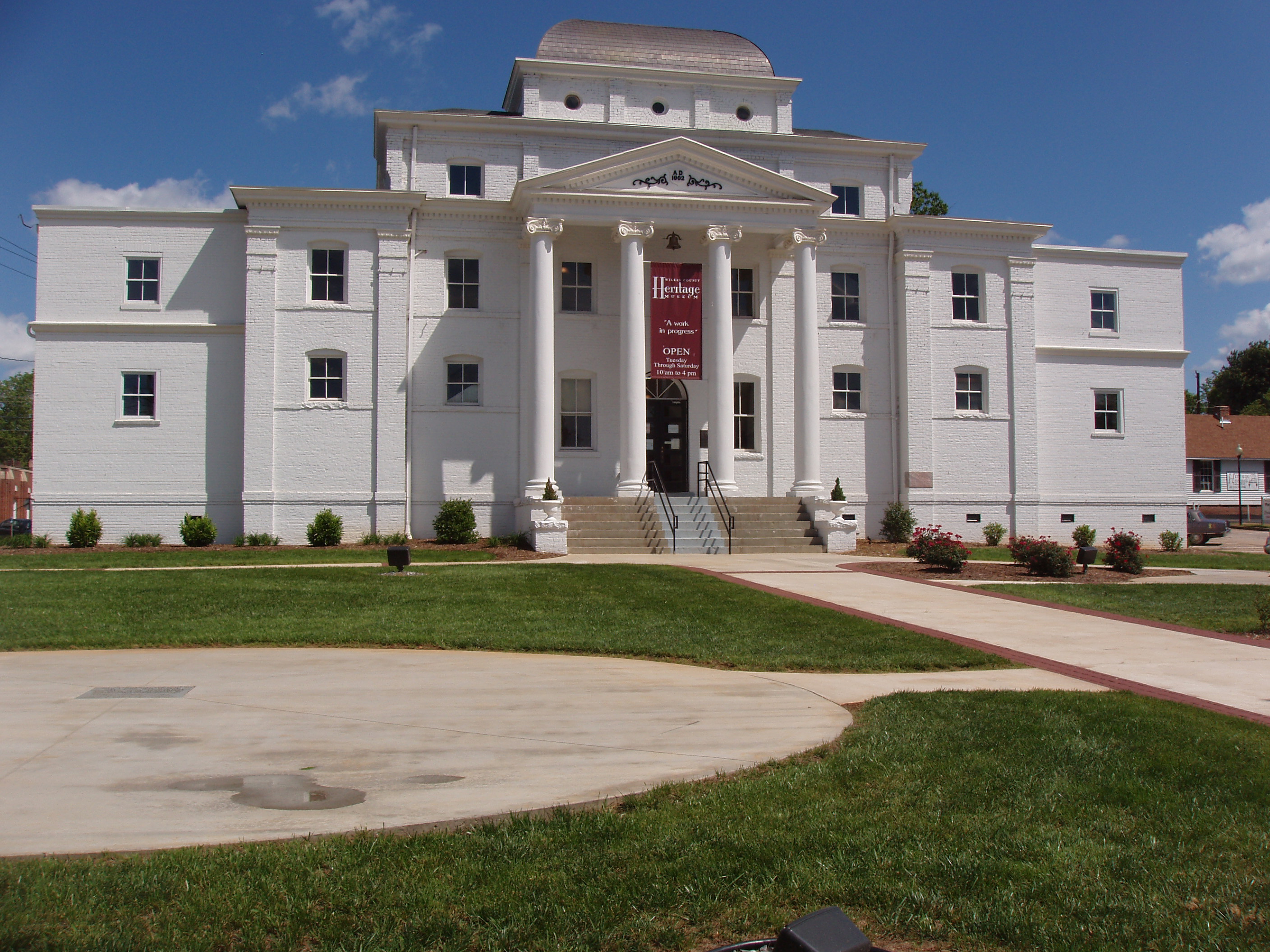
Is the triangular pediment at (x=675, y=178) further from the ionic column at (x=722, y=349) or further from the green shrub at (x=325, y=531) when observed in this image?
the green shrub at (x=325, y=531)

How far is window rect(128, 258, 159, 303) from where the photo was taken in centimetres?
2842

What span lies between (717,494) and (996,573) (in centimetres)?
899

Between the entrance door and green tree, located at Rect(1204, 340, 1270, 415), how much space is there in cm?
8323

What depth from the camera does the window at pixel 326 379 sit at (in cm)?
2827

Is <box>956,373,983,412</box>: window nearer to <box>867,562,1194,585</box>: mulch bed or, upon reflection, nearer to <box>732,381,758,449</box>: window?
<box>732,381,758,449</box>: window

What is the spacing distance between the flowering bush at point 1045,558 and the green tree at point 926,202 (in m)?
30.0

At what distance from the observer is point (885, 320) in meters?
31.2

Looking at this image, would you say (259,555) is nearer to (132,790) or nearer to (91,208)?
(91,208)

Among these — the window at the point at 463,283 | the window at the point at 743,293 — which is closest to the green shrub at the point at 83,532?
the window at the point at 463,283

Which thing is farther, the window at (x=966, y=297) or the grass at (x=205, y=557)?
the window at (x=966, y=297)

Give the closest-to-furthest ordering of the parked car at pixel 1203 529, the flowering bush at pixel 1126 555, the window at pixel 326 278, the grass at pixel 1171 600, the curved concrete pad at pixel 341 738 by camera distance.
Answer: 1. the curved concrete pad at pixel 341 738
2. the grass at pixel 1171 600
3. the flowering bush at pixel 1126 555
4. the window at pixel 326 278
5. the parked car at pixel 1203 529

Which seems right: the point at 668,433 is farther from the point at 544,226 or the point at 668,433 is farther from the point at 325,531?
the point at 325,531

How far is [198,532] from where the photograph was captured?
26797mm

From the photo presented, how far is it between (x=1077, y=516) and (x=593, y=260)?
17765 mm
